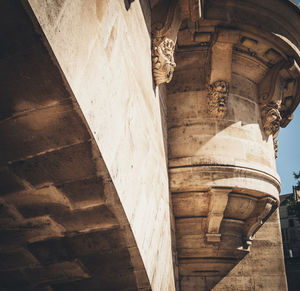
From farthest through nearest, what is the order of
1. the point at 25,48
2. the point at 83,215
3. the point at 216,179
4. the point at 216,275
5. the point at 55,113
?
the point at 216,275, the point at 216,179, the point at 83,215, the point at 55,113, the point at 25,48

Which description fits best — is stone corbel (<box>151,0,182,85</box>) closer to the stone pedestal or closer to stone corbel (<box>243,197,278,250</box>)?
the stone pedestal

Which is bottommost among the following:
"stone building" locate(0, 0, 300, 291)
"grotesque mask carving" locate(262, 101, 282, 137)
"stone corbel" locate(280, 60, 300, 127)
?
"stone building" locate(0, 0, 300, 291)

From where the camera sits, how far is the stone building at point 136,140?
1.59 metres

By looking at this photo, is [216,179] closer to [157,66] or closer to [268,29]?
[157,66]

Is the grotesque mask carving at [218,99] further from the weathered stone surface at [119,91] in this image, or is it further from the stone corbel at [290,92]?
the weathered stone surface at [119,91]

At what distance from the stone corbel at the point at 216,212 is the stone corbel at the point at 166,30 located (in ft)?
6.27

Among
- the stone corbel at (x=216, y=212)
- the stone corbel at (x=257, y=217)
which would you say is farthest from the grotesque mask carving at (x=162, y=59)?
the stone corbel at (x=257, y=217)

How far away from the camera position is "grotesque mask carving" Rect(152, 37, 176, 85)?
3.33m

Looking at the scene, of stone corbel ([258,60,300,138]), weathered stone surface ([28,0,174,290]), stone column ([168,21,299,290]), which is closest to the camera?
weathered stone surface ([28,0,174,290])

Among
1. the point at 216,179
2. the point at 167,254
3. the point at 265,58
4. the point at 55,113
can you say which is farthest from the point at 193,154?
the point at 55,113

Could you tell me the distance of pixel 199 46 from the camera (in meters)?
5.04

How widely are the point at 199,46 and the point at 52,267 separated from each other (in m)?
3.93

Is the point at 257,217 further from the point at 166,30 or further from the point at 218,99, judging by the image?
the point at 166,30

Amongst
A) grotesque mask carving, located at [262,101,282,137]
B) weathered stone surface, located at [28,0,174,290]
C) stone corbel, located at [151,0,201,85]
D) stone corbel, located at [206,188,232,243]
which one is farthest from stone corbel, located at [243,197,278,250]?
stone corbel, located at [151,0,201,85]
